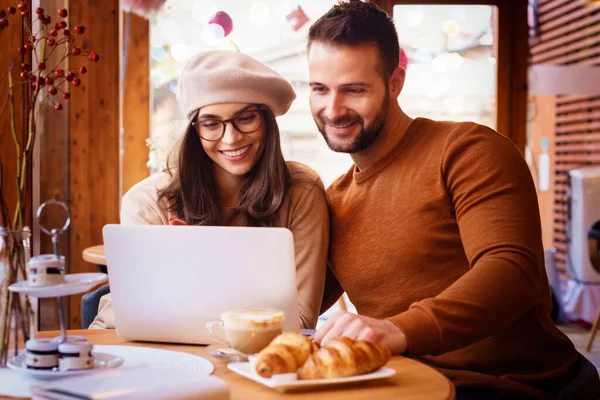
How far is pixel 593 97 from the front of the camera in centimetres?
642

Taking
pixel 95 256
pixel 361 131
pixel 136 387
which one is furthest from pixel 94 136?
pixel 136 387

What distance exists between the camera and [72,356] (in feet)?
3.88

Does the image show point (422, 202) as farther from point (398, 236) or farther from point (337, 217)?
point (337, 217)

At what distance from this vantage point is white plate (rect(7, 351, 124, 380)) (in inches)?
46.4

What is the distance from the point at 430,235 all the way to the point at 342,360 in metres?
0.66

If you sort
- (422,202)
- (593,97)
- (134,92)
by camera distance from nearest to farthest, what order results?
1. (422,202)
2. (134,92)
3. (593,97)

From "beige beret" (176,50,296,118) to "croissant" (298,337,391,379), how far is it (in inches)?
38.5

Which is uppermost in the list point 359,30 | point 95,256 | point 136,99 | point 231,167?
point 136,99

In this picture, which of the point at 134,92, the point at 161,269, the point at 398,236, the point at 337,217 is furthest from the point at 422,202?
the point at 134,92

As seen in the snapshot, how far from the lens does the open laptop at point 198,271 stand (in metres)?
1.38

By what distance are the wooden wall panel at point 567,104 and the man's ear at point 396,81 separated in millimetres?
4628

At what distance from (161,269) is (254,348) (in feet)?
0.72

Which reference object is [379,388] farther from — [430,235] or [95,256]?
[95,256]

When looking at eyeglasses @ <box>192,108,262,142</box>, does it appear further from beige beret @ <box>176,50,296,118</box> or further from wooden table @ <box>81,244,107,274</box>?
wooden table @ <box>81,244,107,274</box>
